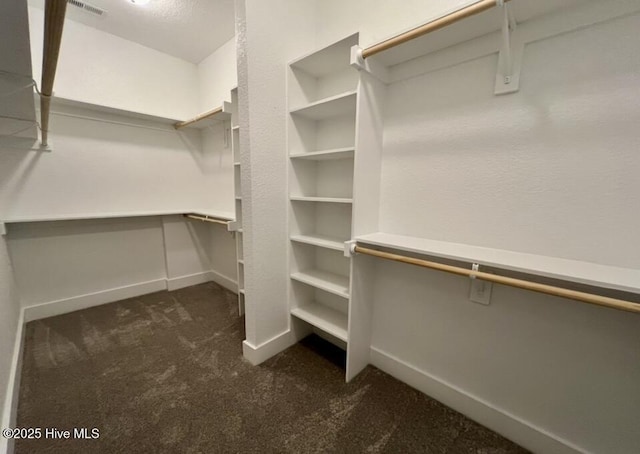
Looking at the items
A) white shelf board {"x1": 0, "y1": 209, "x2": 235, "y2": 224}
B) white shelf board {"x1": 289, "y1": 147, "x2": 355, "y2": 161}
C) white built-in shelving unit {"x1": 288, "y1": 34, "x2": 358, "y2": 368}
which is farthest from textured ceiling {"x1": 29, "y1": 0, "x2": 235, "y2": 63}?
white shelf board {"x1": 0, "y1": 209, "x2": 235, "y2": 224}

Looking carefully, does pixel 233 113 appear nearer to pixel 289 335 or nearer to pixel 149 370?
pixel 289 335

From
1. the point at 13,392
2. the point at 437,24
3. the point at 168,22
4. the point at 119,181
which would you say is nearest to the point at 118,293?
the point at 119,181

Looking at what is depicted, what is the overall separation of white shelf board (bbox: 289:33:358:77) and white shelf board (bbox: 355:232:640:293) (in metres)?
1.11

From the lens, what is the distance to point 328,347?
1.91 m

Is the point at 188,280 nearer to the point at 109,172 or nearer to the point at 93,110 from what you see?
the point at 109,172

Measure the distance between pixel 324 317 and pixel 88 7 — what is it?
10.6 ft

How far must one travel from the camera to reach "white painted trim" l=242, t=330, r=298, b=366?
1710mm

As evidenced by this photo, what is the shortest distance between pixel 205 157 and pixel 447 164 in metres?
2.82

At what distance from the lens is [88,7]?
2051 mm

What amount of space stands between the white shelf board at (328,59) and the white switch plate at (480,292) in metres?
1.44

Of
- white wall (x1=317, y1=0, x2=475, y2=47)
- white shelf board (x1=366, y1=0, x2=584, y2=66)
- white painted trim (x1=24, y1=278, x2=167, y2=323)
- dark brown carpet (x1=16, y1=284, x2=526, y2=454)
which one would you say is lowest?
dark brown carpet (x1=16, y1=284, x2=526, y2=454)

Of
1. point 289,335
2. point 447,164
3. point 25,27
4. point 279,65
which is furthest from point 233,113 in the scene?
point 289,335

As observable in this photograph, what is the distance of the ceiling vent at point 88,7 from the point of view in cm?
198

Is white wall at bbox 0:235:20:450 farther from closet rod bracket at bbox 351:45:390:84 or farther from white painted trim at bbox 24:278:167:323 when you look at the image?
closet rod bracket at bbox 351:45:390:84
